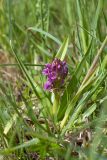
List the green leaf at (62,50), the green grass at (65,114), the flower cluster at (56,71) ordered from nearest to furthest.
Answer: the green grass at (65,114)
the flower cluster at (56,71)
the green leaf at (62,50)

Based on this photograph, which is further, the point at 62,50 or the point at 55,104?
the point at 62,50

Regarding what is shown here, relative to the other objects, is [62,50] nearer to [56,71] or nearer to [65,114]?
[56,71]

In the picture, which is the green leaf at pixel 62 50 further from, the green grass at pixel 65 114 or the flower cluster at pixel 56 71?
the flower cluster at pixel 56 71

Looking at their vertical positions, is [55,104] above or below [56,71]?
below

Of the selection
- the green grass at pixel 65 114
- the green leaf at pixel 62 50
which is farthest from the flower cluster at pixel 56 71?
the green leaf at pixel 62 50

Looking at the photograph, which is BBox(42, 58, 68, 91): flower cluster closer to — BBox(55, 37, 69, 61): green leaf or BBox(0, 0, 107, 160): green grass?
BBox(0, 0, 107, 160): green grass

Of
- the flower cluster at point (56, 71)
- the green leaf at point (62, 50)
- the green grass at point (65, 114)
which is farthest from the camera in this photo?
the green leaf at point (62, 50)

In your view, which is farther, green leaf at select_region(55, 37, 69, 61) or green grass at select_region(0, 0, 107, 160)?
green leaf at select_region(55, 37, 69, 61)

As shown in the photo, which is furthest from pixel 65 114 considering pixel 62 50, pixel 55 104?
pixel 62 50

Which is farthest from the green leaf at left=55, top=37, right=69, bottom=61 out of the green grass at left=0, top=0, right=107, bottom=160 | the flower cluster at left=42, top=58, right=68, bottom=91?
the flower cluster at left=42, top=58, right=68, bottom=91

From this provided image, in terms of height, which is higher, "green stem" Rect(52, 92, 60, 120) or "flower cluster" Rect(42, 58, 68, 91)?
"flower cluster" Rect(42, 58, 68, 91)

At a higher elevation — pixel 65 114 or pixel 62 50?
pixel 62 50

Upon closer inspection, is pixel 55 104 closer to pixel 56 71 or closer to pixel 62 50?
pixel 56 71
